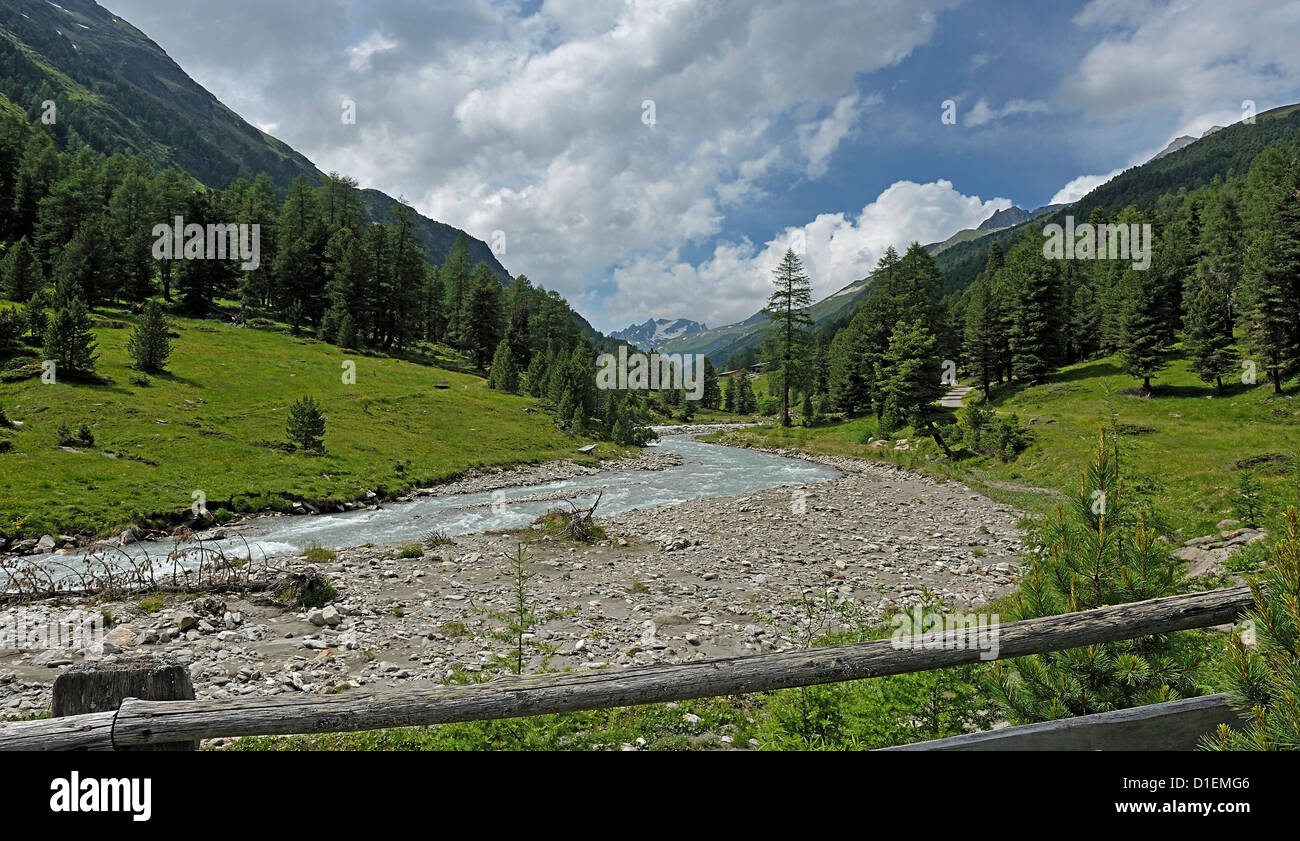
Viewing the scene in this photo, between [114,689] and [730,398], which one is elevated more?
[730,398]

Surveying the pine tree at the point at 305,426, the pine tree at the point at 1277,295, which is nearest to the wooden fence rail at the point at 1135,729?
the pine tree at the point at 305,426

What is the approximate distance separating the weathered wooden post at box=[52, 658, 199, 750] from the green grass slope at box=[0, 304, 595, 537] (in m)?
22.8

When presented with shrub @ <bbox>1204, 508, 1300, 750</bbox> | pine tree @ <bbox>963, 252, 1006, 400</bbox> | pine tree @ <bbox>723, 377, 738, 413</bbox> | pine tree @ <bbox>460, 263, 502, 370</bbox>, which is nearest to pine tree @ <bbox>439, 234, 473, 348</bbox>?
pine tree @ <bbox>460, 263, 502, 370</bbox>

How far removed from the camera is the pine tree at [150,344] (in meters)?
39.4

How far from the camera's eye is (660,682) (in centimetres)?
410

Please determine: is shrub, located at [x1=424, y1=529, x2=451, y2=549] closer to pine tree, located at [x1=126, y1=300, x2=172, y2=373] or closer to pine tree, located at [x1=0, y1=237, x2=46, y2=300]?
pine tree, located at [x1=126, y1=300, x2=172, y2=373]

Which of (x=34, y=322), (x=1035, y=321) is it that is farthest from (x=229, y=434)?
(x=1035, y=321)

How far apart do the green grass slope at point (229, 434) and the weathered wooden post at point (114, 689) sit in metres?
22.8

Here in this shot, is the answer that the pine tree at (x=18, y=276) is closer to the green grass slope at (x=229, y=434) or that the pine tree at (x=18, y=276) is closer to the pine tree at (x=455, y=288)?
the green grass slope at (x=229, y=434)

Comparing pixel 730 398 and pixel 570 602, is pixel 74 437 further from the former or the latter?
pixel 730 398

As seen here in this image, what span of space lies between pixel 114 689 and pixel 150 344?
4905 cm

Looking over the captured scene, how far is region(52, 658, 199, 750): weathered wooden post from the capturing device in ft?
11.4

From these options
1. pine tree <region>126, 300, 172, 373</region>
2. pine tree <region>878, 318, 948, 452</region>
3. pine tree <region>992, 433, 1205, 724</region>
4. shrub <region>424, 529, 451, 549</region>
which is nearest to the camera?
pine tree <region>992, 433, 1205, 724</region>

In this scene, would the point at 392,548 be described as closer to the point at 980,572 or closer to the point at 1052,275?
the point at 980,572
